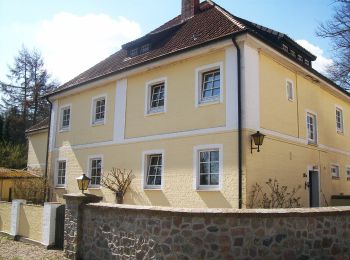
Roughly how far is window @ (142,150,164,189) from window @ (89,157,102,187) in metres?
3.02

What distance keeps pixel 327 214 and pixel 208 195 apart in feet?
16.6

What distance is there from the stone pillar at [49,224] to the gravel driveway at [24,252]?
0.89 ft

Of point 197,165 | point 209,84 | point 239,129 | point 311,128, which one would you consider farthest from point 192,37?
Answer: point 311,128

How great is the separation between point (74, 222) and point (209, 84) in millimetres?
6467

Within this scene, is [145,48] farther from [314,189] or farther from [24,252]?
[24,252]

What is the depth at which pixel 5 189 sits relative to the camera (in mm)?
19047

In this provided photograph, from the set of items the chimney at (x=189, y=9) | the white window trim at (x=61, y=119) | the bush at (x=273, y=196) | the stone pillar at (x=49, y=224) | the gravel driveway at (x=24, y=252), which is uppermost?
the chimney at (x=189, y=9)

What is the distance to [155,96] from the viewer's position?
14.9 meters

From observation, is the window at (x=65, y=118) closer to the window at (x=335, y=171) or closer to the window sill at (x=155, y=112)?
the window sill at (x=155, y=112)

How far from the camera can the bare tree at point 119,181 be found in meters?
14.9

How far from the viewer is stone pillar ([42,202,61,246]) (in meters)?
10.4

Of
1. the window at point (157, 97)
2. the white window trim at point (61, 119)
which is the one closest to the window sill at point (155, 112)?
the window at point (157, 97)

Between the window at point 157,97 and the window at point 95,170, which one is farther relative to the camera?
the window at point 95,170

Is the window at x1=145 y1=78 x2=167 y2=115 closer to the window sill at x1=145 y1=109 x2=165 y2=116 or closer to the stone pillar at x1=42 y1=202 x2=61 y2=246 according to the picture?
the window sill at x1=145 y1=109 x2=165 y2=116
